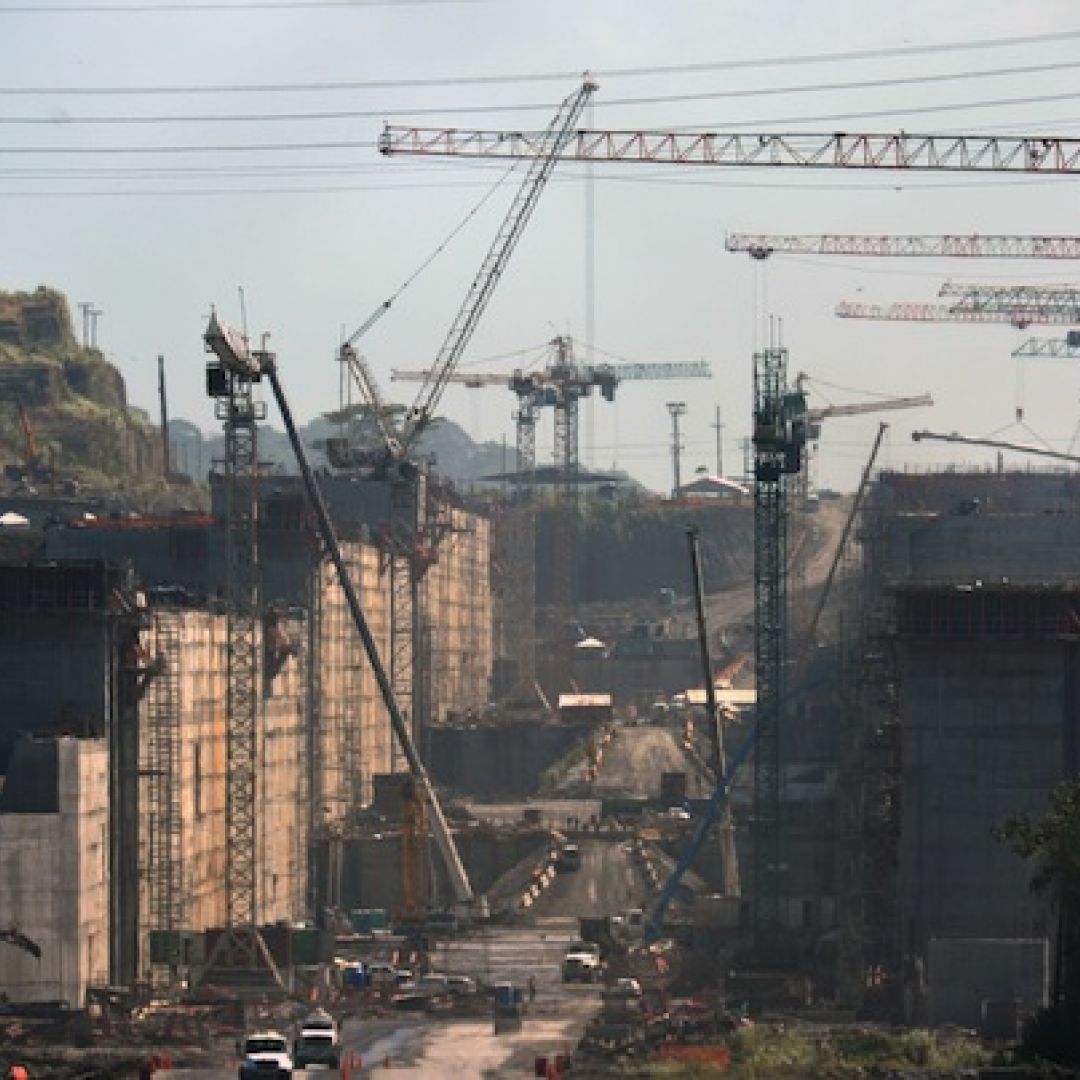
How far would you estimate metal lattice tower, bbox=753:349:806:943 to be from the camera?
595ft

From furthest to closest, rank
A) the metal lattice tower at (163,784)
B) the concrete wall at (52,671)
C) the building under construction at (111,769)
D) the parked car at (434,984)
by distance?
the metal lattice tower at (163,784) < the concrete wall at (52,671) < the parked car at (434,984) < the building under construction at (111,769)

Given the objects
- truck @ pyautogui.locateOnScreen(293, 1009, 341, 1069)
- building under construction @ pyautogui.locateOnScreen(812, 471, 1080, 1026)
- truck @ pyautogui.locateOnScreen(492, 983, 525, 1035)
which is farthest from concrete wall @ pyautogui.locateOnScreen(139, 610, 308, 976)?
truck @ pyautogui.locateOnScreen(293, 1009, 341, 1069)

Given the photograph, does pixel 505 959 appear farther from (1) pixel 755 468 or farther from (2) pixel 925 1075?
(2) pixel 925 1075

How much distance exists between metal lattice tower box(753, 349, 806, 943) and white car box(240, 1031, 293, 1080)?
59.5 meters

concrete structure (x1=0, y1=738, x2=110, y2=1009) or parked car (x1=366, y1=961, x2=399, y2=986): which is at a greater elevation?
concrete structure (x1=0, y1=738, x2=110, y2=1009)

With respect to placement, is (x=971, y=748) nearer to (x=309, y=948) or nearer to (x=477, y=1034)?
(x=477, y=1034)

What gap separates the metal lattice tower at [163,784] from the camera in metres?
167

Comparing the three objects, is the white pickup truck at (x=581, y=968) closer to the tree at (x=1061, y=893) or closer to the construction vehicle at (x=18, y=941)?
the construction vehicle at (x=18, y=941)

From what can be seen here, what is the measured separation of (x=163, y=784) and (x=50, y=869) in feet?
73.5

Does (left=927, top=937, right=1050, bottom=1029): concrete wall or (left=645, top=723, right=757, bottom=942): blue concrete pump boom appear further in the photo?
(left=645, top=723, right=757, bottom=942): blue concrete pump boom

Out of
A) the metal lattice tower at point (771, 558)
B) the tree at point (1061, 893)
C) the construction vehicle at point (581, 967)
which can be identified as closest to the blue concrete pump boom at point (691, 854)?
the metal lattice tower at point (771, 558)

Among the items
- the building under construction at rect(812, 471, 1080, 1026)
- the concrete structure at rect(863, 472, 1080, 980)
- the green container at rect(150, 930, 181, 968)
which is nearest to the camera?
the building under construction at rect(812, 471, 1080, 1026)

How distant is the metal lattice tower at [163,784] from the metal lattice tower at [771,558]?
2537 cm

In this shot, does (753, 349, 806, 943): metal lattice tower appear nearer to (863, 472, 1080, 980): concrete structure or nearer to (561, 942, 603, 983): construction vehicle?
(561, 942, 603, 983): construction vehicle
